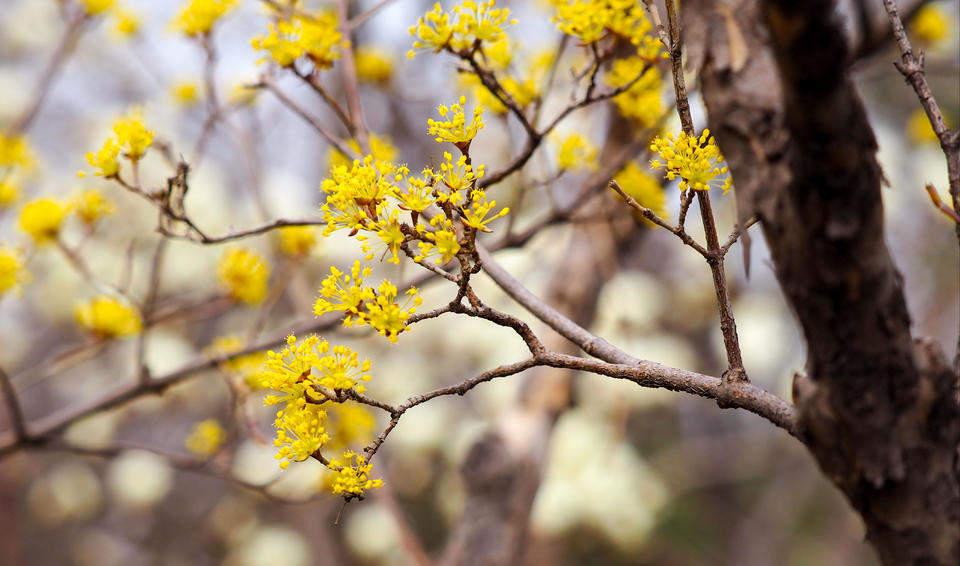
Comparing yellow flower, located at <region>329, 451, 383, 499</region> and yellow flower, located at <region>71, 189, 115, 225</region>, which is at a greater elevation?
yellow flower, located at <region>71, 189, 115, 225</region>

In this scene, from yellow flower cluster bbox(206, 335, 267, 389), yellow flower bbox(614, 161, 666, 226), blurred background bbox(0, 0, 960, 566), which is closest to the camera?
yellow flower bbox(614, 161, 666, 226)

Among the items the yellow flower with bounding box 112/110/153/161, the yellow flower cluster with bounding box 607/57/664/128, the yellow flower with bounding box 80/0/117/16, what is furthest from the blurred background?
the yellow flower with bounding box 112/110/153/161

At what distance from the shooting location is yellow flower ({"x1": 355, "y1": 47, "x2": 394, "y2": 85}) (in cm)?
148

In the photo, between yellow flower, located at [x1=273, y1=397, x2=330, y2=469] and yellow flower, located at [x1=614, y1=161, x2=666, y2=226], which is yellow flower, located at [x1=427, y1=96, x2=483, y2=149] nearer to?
yellow flower, located at [x1=273, y1=397, x2=330, y2=469]

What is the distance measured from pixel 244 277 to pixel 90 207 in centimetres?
27

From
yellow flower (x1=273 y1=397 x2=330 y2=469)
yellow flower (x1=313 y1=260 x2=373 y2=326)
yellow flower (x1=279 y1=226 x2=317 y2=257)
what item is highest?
yellow flower (x1=279 y1=226 x2=317 y2=257)

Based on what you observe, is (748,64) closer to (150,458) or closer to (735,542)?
(150,458)

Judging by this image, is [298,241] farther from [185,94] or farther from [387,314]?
[387,314]

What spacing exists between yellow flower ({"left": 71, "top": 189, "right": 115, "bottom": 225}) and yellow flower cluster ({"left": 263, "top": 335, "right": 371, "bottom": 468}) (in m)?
0.76

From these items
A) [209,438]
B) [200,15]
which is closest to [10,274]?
[209,438]

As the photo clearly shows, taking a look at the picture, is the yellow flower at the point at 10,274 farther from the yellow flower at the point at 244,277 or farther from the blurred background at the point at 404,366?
the blurred background at the point at 404,366

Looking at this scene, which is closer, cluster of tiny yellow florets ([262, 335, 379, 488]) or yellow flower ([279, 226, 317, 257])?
cluster of tiny yellow florets ([262, 335, 379, 488])

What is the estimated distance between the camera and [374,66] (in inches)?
58.0

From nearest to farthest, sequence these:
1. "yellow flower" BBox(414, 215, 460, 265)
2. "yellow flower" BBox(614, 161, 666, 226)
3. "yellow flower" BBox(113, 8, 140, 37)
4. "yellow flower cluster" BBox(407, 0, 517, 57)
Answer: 1. "yellow flower" BBox(414, 215, 460, 265)
2. "yellow flower cluster" BBox(407, 0, 517, 57)
3. "yellow flower" BBox(614, 161, 666, 226)
4. "yellow flower" BBox(113, 8, 140, 37)
